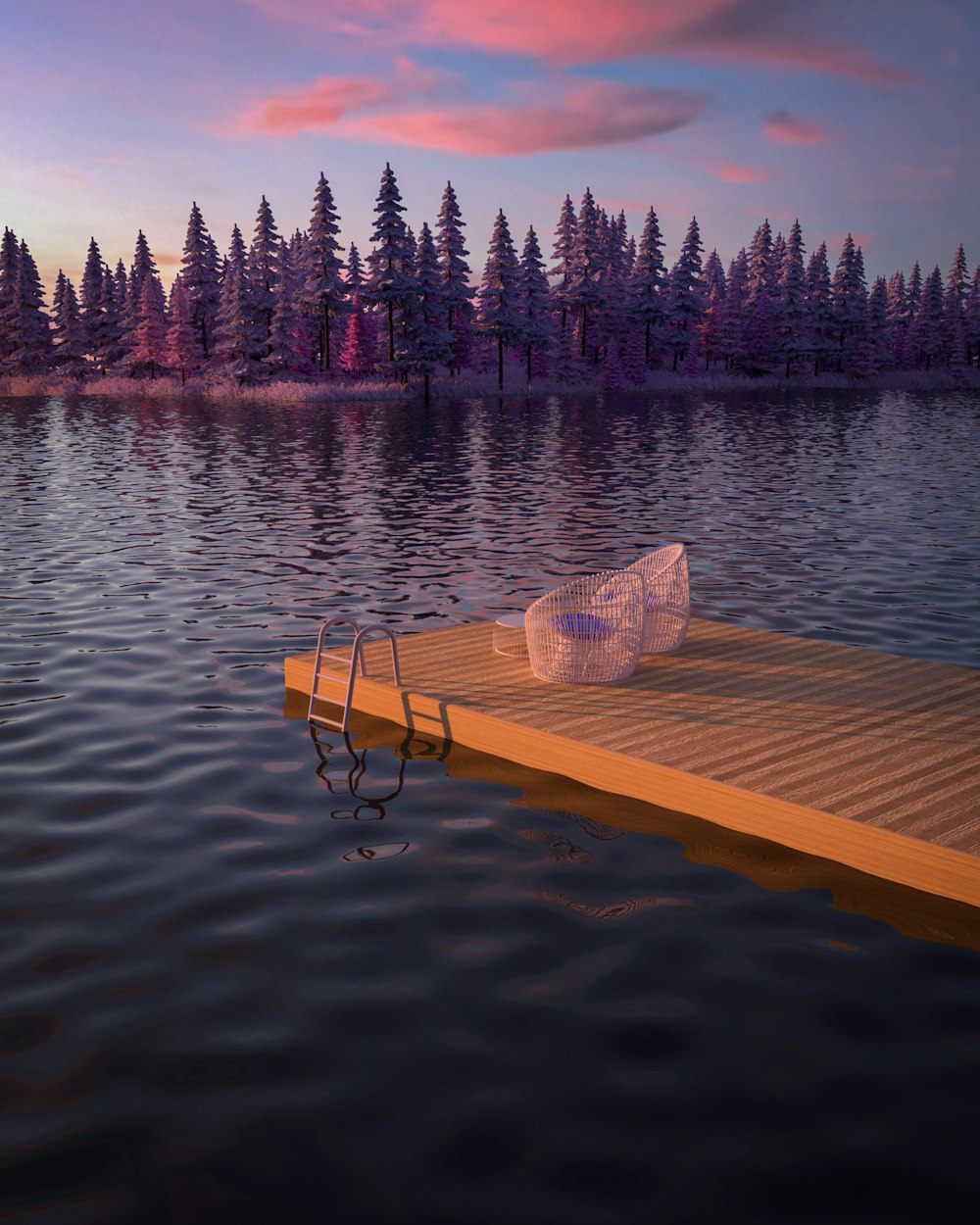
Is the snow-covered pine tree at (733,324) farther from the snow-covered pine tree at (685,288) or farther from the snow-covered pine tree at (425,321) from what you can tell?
the snow-covered pine tree at (425,321)

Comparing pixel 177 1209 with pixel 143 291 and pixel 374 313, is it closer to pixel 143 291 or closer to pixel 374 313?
pixel 143 291

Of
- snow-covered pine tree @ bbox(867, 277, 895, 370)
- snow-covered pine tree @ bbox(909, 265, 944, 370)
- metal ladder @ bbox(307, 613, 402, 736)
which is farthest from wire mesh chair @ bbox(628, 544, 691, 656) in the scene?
snow-covered pine tree @ bbox(909, 265, 944, 370)

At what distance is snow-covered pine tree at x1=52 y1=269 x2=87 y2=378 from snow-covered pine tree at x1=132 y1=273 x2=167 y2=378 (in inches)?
298

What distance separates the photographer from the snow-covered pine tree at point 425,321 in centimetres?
6812

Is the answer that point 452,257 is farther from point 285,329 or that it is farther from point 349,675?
point 349,675

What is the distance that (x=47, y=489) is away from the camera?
94.2 feet

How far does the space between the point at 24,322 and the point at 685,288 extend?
5747 centimetres

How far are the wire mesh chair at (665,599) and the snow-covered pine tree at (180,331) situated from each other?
7855 centimetres

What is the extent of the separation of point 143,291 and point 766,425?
56.0 m

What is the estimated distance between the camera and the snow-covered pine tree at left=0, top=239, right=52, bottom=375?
3556 inches

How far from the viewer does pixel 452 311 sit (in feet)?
267

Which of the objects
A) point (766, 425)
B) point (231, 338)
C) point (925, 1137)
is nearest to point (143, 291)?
point (231, 338)

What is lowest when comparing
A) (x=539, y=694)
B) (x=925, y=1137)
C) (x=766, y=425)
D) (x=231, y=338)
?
(x=925, y=1137)

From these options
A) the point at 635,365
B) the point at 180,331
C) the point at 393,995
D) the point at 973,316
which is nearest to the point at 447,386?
the point at 635,365
